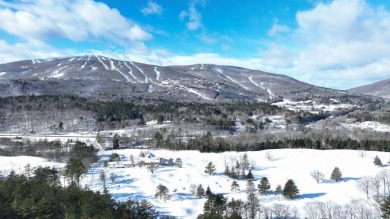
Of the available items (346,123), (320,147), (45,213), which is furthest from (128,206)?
(346,123)

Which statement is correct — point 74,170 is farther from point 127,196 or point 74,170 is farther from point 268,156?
point 268,156

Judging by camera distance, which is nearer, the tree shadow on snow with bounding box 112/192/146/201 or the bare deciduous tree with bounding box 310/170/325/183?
the tree shadow on snow with bounding box 112/192/146/201

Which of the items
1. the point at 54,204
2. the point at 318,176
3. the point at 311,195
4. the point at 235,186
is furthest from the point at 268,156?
the point at 54,204

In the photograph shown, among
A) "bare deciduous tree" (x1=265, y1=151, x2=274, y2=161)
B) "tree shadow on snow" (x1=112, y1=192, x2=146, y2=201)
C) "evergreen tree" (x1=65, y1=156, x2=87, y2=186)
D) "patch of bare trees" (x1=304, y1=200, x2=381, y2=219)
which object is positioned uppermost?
"evergreen tree" (x1=65, y1=156, x2=87, y2=186)

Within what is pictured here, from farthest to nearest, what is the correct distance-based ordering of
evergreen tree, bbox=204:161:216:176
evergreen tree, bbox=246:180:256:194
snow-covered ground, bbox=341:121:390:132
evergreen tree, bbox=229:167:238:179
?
snow-covered ground, bbox=341:121:390:132 → evergreen tree, bbox=204:161:216:176 → evergreen tree, bbox=229:167:238:179 → evergreen tree, bbox=246:180:256:194

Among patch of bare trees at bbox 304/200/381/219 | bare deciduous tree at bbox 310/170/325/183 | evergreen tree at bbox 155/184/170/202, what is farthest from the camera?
bare deciduous tree at bbox 310/170/325/183

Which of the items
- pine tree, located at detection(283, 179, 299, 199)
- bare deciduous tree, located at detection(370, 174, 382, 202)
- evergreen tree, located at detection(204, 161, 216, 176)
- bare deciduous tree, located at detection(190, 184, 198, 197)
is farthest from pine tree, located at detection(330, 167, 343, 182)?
bare deciduous tree, located at detection(190, 184, 198, 197)

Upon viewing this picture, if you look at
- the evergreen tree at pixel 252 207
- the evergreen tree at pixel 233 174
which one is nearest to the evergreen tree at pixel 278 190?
the evergreen tree at pixel 252 207

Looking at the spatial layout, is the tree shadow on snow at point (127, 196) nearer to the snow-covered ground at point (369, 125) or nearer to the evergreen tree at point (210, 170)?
the evergreen tree at point (210, 170)

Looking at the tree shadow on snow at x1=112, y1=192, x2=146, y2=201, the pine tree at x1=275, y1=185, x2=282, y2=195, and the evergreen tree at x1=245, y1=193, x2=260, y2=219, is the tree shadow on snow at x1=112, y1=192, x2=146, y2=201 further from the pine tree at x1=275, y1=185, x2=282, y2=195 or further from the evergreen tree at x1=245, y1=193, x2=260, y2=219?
the pine tree at x1=275, y1=185, x2=282, y2=195

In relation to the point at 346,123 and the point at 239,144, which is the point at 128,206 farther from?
the point at 346,123
